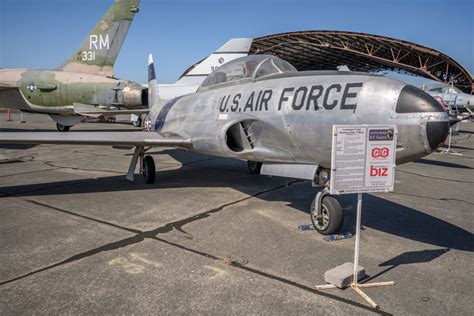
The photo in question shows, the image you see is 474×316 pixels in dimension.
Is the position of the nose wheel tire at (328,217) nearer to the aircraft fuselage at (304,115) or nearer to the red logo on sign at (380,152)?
the aircraft fuselage at (304,115)

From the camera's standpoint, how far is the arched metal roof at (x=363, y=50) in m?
43.0

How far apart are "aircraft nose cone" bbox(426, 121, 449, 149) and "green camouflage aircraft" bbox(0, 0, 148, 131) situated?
1614 cm

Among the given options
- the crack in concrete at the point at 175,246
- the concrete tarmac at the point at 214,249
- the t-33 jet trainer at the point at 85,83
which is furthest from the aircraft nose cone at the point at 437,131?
the t-33 jet trainer at the point at 85,83

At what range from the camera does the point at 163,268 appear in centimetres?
378

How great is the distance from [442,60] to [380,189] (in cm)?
5011

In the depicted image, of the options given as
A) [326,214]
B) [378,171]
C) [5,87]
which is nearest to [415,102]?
[378,171]

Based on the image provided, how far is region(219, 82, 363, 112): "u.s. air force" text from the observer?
4.45 meters

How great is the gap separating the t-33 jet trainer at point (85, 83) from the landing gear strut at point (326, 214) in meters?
14.8

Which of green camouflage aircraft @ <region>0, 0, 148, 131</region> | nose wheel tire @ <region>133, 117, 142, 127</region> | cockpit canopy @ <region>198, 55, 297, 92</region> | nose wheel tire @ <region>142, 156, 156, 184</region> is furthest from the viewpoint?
nose wheel tire @ <region>133, 117, 142, 127</region>

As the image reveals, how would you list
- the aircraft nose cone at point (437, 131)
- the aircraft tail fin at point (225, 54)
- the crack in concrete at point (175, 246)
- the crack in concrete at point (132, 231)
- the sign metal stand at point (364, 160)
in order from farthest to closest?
1. the aircraft tail fin at point (225, 54)
2. the crack in concrete at point (132, 231)
3. the aircraft nose cone at point (437, 131)
4. the sign metal stand at point (364, 160)
5. the crack in concrete at point (175, 246)

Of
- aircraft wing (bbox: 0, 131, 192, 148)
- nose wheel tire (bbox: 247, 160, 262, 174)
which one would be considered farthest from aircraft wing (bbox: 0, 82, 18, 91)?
nose wheel tire (bbox: 247, 160, 262, 174)

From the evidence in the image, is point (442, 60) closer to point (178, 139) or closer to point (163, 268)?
point (178, 139)

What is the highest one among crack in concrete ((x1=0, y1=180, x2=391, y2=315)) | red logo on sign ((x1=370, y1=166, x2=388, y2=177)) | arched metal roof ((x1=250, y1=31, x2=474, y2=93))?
arched metal roof ((x1=250, y1=31, x2=474, y2=93))

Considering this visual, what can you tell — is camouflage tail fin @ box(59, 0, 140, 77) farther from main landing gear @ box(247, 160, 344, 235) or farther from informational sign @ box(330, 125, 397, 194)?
informational sign @ box(330, 125, 397, 194)
